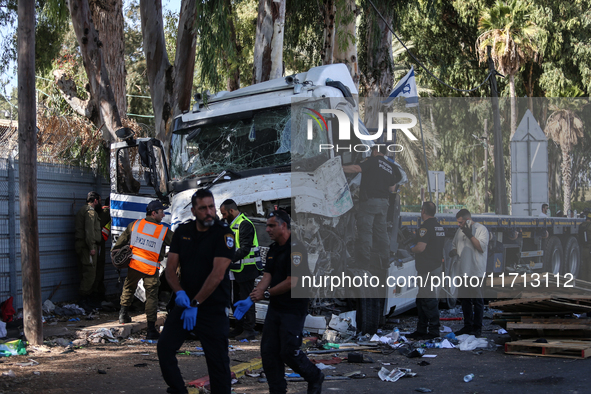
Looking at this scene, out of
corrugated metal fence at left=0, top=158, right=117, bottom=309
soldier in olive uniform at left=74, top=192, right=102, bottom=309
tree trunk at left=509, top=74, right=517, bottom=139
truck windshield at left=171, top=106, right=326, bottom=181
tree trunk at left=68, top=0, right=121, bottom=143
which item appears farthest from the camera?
tree trunk at left=509, top=74, right=517, bottom=139

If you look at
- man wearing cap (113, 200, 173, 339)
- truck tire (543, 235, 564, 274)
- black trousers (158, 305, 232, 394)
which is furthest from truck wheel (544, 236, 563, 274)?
black trousers (158, 305, 232, 394)

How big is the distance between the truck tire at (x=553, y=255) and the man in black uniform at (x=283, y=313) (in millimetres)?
10802

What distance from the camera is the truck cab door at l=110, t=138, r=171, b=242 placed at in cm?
880

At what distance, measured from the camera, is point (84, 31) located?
37.2ft

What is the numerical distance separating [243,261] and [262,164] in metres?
1.37

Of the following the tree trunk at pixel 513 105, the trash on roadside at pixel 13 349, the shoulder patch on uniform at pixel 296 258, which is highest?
the tree trunk at pixel 513 105

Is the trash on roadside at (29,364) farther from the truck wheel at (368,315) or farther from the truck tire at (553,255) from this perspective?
the truck tire at (553,255)

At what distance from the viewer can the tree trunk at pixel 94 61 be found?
11.3 m

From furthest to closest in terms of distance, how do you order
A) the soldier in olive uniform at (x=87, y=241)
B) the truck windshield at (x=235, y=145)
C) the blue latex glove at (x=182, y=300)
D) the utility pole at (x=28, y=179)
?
the soldier in olive uniform at (x=87, y=241)
the truck windshield at (x=235, y=145)
the utility pole at (x=28, y=179)
the blue latex glove at (x=182, y=300)

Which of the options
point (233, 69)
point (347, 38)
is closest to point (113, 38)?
point (233, 69)

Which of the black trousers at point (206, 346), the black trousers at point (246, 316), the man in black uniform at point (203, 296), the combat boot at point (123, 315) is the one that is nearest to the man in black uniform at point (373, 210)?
the black trousers at point (246, 316)

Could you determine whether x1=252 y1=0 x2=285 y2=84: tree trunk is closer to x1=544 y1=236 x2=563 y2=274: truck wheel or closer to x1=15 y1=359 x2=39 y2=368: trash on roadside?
x1=15 y1=359 x2=39 y2=368: trash on roadside

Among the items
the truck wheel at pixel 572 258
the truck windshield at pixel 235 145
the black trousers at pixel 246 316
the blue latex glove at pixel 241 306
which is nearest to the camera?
the blue latex glove at pixel 241 306

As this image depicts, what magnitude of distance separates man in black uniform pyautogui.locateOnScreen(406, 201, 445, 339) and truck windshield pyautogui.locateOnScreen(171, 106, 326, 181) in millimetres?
1991
